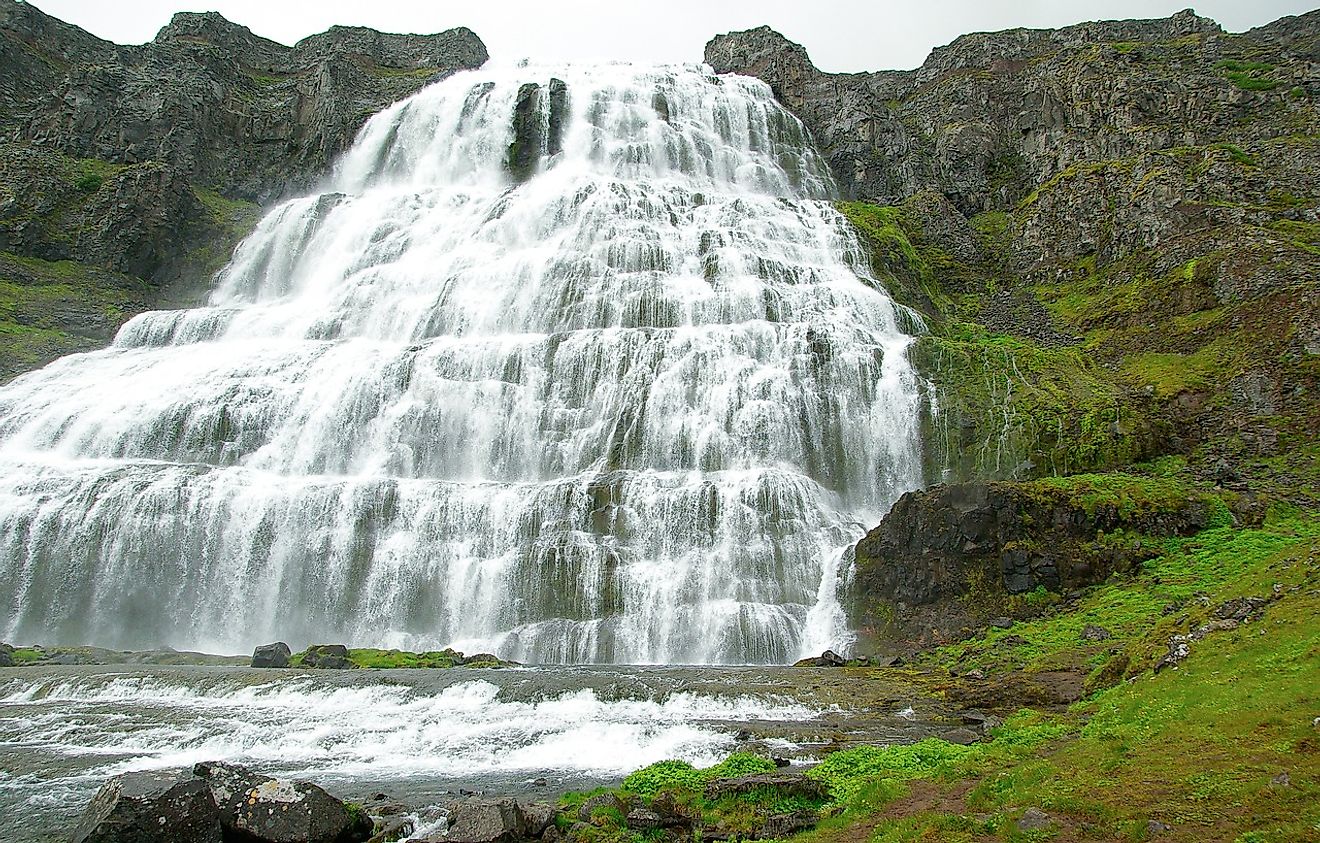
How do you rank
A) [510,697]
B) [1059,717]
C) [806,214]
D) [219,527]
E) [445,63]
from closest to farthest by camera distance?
1. [1059,717]
2. [510,697]
3. [219,527]
4. [806,214]
5. [445,63]

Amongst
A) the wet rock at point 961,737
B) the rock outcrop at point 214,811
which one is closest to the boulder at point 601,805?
the rock outcrop at point 214,811

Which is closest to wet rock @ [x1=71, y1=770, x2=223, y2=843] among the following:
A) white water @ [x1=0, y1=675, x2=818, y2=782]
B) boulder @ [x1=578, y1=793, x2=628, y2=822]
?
boulder @ [x1=578, y1=793, x2=628, y2=822]

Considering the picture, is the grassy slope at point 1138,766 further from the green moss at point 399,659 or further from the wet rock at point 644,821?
the green moss at point 399,659

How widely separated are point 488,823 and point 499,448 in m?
28.5

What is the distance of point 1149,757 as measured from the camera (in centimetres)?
895

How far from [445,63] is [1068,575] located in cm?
10032

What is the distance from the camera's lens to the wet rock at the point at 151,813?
923cm

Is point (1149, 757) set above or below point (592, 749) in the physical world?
above

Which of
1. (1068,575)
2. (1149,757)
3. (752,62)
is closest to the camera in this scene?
(1149,757)

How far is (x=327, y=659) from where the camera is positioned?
2492 cm

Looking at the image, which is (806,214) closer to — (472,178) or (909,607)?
(472,178)

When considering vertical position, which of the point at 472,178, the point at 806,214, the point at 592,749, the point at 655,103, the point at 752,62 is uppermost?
the point at 752,62

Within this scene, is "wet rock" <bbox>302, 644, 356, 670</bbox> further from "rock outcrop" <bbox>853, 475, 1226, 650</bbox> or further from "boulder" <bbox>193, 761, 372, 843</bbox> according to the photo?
"rock outcrop" <bbox>853, 475, 1226, 650</bbox>

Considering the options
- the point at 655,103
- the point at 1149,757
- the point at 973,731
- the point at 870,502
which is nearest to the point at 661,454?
the point at 870,502
